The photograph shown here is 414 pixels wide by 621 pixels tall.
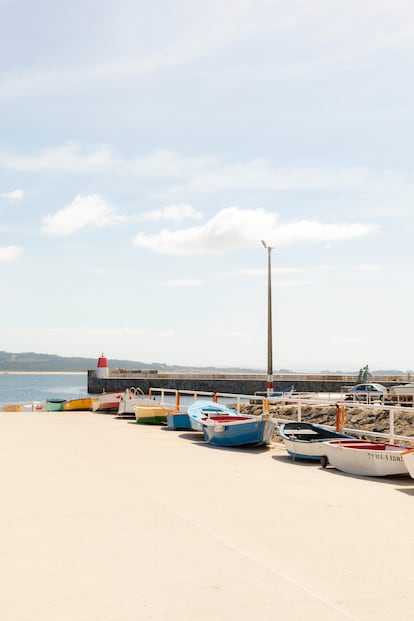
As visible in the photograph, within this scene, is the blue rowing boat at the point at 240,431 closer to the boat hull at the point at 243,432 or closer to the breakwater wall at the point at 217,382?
the boat hull at the point at 243,432

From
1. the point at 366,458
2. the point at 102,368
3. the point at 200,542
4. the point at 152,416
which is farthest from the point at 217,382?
the point at 200,542

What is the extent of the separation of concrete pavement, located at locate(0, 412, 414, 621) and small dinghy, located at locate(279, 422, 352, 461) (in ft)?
1.42

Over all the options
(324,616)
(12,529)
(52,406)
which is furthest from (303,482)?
(52,406)

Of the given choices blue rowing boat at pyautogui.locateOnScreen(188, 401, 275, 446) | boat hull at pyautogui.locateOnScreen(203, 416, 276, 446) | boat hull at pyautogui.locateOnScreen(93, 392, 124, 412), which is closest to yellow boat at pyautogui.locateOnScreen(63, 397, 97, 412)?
boat hull at pyautogui.locateOnScreen(93, 392, 124, 412)

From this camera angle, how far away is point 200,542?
7141 mm

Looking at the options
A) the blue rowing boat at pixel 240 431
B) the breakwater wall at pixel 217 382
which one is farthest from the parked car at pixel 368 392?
the breakwater wall at pixel 217 382

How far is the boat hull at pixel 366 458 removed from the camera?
38.9ft

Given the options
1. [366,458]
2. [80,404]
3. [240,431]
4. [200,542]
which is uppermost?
[240,431]

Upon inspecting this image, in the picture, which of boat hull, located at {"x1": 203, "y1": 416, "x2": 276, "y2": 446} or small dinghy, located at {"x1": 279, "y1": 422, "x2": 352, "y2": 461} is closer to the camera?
small dinghy, located at {"x1": 279, "y1": 422, "x2": 352, "y2": 461}

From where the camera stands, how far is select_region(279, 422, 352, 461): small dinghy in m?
13.7

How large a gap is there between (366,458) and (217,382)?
252 feet

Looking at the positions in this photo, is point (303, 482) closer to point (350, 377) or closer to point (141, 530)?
point (141, 530)

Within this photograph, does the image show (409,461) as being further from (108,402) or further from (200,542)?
(108,402)

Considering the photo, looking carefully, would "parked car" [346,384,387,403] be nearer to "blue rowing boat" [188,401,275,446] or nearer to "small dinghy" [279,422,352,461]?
"blue rowing boat" [188,401,275,446]
